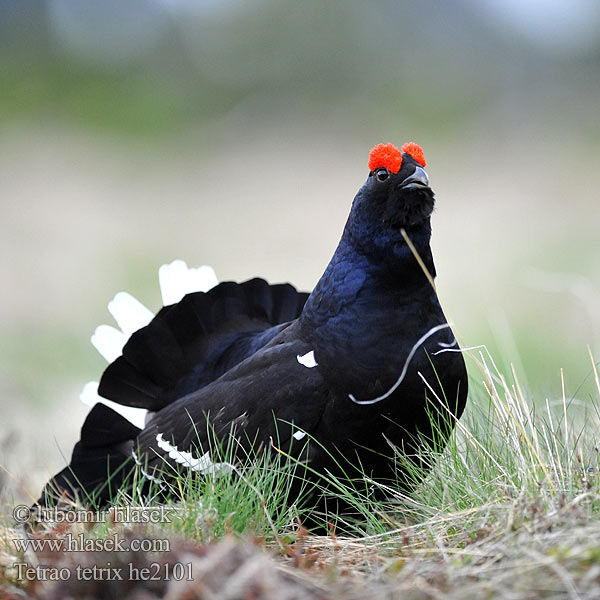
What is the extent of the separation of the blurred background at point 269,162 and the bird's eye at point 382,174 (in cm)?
104

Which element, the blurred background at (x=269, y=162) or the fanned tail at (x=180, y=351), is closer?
the fanned tail at (x=180, y=351)

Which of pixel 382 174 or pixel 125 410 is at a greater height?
pixel 382 174

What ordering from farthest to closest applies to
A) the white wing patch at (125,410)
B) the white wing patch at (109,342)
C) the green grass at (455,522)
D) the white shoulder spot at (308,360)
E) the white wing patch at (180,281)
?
the white wing patch at (180,281)
the white wing patch at (109,342)
the white wing patch at (125,410)
the white shoulder spot at (308,360)
the green grass at (455,522)

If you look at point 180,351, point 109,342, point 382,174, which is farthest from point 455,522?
point 109,342

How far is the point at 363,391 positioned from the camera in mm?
3074

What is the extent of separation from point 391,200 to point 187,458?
52.1 inches

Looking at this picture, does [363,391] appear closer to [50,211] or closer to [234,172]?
[50,211]

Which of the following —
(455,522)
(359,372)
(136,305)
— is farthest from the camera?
(136,305)

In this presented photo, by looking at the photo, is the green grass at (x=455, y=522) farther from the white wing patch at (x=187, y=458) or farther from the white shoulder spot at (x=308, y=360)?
the white shoulder spot at (x=308, y=360)

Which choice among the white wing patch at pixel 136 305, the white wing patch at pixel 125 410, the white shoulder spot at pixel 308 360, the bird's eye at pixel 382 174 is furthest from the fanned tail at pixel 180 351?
the bird's eye at pixel 382 174

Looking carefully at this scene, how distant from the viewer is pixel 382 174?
330cm

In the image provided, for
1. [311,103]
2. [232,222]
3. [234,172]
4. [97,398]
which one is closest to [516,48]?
[311,103]

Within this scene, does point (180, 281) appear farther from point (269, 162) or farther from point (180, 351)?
point (269, 162)

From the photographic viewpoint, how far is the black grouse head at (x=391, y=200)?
127 inches
